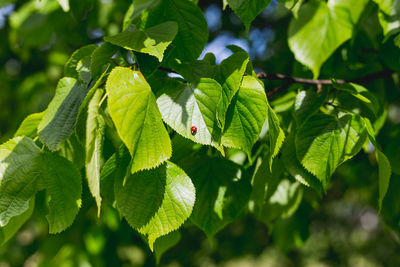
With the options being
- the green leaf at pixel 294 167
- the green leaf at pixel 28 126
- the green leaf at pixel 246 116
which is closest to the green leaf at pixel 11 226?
the green leaf at pixel 28 126

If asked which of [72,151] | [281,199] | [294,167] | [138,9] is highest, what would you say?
[138,9]

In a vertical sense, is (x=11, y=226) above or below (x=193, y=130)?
below

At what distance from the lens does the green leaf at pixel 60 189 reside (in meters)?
0.89

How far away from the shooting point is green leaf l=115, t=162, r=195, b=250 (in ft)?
2.62

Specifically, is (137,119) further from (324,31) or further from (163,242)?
(324,31)

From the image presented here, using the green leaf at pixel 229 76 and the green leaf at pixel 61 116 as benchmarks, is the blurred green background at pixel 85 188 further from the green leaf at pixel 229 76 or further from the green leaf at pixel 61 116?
the green leaf at pixel 229 76

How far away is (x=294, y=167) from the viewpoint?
3.42 ft

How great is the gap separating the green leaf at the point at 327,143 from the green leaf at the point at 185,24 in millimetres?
343

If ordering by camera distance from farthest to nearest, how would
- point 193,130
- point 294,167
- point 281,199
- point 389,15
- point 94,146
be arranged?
point 281,199, point 389,15, point 294,167, point 193,130, point 94,146

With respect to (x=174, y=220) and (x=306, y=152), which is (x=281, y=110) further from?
(x=174, y=220)

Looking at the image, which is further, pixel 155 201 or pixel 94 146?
pixel 155 201

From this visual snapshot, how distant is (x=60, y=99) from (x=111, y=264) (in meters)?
1.66

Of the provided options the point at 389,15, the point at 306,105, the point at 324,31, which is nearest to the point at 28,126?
the point at 306,105

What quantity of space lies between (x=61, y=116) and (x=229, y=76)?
14.8 inches
